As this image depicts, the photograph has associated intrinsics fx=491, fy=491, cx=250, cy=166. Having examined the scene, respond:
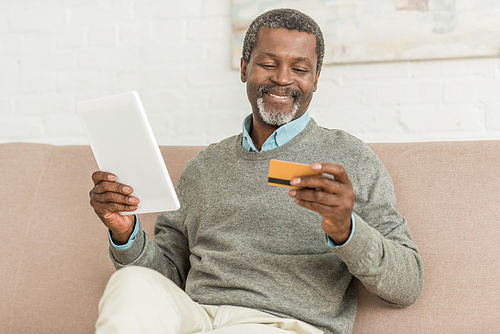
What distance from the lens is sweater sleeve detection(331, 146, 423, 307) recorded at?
983 mm

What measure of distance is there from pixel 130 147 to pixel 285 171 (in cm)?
37

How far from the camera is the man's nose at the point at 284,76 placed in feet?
4.37

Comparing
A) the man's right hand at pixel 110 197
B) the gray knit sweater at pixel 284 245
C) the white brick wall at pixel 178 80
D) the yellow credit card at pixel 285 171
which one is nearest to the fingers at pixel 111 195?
the man's right hand at pixel 110 197

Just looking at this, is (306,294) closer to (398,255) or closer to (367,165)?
(398,255)

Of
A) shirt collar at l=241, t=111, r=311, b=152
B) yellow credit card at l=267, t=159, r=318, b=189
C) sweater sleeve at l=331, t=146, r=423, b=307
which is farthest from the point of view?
shirt collar at l=241, t=111, r=311, b=152

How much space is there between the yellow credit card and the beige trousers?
0.33 meters

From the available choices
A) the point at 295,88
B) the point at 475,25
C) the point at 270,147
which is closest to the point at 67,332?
the point at 270,147

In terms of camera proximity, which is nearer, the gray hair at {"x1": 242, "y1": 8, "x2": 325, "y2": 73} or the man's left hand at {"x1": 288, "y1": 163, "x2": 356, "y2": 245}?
the man's left hand at {"x1": 288, "y1": 163, "x2": 356, "y2": 245}

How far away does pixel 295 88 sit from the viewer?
4.41 feet

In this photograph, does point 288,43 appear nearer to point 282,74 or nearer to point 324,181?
point 282,74

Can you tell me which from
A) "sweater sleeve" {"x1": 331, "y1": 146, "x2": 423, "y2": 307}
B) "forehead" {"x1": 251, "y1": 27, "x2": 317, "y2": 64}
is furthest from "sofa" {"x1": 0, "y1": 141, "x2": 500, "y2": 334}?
"forehead" {"x1": 251, "y1": 27, "x2": 317, "y2": 64}

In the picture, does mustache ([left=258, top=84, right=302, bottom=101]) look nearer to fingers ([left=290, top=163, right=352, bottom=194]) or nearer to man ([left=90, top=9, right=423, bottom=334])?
man ([left=90, top=9, right=423, bottom=334])

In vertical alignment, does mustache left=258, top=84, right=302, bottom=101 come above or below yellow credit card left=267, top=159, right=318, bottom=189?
above

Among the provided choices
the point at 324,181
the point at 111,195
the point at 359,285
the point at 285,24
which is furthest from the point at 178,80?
the point at 324,181
